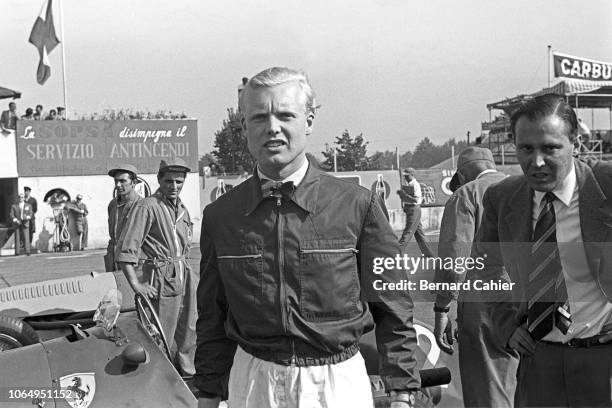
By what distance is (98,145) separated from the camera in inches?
488

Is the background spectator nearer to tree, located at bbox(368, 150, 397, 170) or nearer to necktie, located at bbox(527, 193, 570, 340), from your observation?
tree, located at bbox(368, 150, 397, 170)

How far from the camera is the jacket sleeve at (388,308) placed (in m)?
1.73

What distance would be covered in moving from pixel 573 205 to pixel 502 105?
126 centimetres

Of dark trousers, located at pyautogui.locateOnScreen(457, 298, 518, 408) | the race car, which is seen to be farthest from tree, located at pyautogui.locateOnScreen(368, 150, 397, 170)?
the race car

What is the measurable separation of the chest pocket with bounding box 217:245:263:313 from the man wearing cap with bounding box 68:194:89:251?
1061cm

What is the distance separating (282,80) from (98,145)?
11.2 m

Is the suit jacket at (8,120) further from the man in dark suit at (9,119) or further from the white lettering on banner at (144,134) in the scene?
the white lettering on banner at (144,134)

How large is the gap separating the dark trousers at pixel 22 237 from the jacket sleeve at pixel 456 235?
34.3ft

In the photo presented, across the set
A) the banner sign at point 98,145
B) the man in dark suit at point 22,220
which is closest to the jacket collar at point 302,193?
the banner sign at point 98,145

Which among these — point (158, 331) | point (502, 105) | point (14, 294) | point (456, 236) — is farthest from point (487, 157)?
point (14, 294)

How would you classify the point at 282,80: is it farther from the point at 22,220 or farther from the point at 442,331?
the point at 22,220

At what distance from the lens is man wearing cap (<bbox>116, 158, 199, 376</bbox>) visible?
15.0 feet

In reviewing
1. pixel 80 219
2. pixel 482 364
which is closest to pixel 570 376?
pixel 482 364

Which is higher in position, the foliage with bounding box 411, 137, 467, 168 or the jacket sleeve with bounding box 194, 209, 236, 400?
the foliage with bounding box 411, 137, 467, 168
